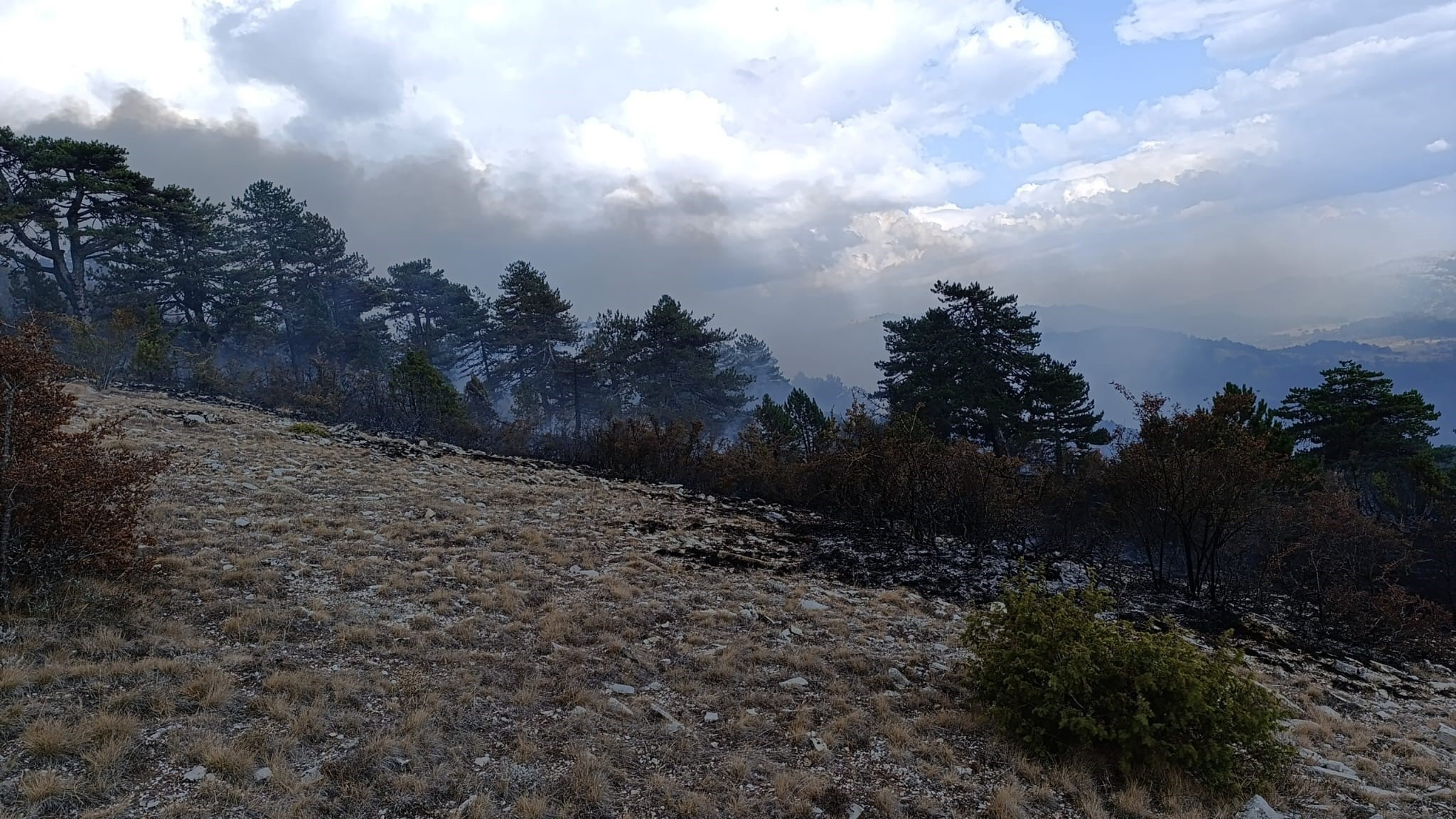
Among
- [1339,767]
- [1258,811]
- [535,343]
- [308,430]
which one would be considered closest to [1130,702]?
[1258,811]

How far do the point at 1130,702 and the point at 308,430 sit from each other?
18179 millimetres

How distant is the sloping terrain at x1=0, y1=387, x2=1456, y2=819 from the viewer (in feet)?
Result: 12.8

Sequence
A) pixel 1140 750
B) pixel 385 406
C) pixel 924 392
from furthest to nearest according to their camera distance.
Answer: pixel 924 392, pixel 385 406, pixel 1140 750

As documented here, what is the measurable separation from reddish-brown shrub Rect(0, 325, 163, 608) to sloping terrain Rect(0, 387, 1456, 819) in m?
0.41

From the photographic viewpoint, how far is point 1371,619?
409 inches

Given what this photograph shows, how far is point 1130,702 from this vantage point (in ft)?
15.7

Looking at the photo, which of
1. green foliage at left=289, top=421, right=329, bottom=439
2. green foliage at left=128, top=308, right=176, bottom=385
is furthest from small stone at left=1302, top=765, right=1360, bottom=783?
green foliage at left=128, top=308, right=176, bottom=385

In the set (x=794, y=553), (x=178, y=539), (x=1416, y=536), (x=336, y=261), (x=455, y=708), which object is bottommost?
(x=1416, y=536)

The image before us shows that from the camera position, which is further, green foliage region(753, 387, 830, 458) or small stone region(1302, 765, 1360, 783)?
green foliage region(753, 387, 830, 458)

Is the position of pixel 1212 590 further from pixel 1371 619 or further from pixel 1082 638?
pixel 1082 638

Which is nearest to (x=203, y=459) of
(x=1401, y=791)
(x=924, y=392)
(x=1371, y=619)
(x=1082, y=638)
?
(x=1082, y=638)

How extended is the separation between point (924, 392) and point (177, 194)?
3284cm

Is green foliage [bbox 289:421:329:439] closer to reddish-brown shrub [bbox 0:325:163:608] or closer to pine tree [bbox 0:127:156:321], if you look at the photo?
reddish-brown shrub [bbox 0:325:163:608]

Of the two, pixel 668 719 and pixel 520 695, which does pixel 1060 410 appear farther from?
pixel 520 695
